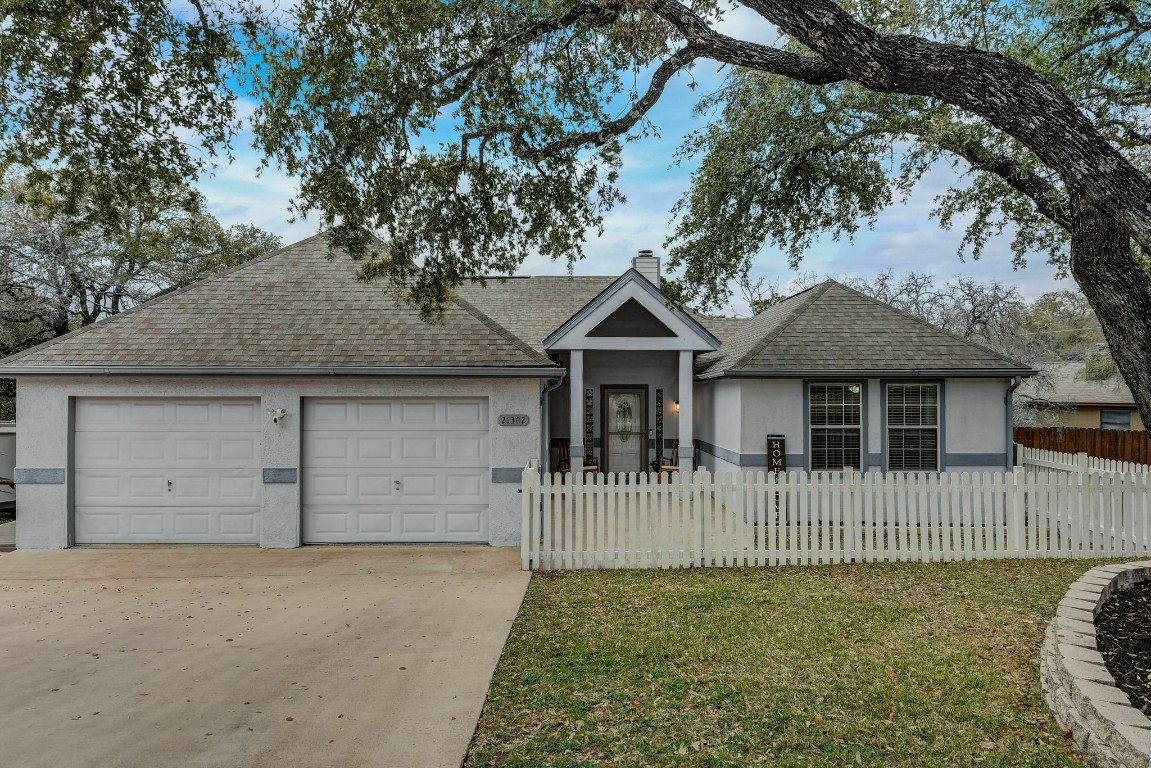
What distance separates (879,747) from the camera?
3842 millimetres

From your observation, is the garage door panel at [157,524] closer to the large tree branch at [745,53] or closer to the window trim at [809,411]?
the large tree branch at [745,53]

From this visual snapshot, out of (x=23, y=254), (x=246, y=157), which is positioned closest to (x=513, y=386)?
(x=246, y=157)

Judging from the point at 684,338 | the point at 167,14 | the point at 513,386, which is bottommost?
the point at 513,386

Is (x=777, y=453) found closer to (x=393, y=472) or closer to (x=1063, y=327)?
(x=393, y=472)

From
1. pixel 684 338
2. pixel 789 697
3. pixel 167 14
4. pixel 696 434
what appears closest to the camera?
pixel 789 697

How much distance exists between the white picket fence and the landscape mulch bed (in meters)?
6.06

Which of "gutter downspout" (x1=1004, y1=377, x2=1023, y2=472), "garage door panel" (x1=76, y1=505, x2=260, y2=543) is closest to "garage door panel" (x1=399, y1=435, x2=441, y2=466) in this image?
"garage door panel" (x1=76, y1=505, x2=260, y2=543)

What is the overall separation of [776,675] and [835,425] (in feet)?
25.6

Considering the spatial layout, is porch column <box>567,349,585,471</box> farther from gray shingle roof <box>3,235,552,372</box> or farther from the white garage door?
the white garage door

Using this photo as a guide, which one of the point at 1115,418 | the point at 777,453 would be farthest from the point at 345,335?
the point at 1115,418

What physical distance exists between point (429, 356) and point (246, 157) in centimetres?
368

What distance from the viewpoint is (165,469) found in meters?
9.44

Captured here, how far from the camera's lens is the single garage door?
9.52m

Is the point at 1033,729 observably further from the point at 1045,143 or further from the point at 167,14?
the point at 167,14
